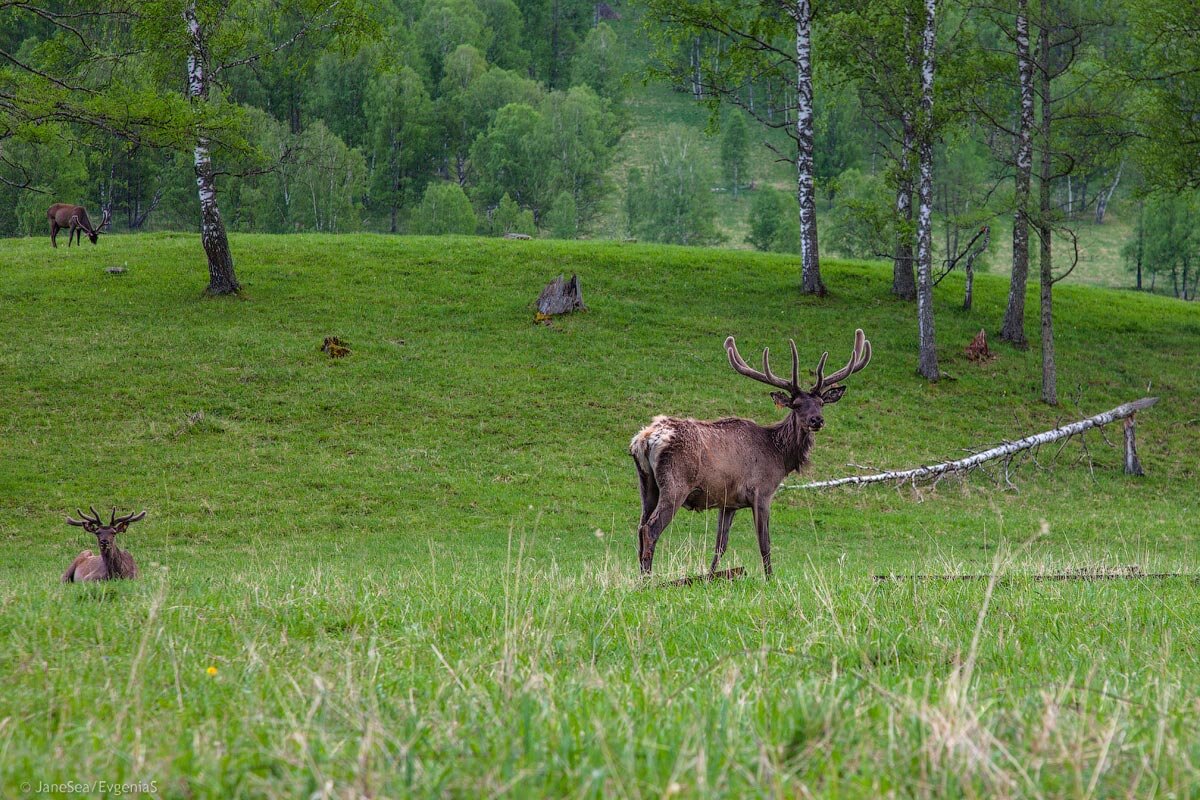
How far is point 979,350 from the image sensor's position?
103ft

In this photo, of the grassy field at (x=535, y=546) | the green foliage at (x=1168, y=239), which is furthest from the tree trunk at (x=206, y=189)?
the green foliage at (x=1168, y=239)

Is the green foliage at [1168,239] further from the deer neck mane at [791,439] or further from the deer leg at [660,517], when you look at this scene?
the deer leg at [660,517]

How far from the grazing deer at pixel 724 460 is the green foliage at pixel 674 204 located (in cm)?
7759

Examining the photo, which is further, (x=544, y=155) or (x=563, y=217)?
(x=544, y=155)

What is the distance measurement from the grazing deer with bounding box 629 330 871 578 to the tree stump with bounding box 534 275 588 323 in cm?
1974

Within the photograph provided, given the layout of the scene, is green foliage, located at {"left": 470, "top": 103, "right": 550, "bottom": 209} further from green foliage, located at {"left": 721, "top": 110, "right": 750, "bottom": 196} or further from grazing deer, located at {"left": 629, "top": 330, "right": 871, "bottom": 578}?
grazing deer, located at {"left": 629, "top": 330, "right": 871, "bottom": 578}

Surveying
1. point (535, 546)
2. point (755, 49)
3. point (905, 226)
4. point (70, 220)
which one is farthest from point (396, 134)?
point (535, 546)

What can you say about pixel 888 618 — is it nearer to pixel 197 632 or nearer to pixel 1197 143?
pixel 197 632

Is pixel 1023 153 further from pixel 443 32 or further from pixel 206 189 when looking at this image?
pixel 443 32

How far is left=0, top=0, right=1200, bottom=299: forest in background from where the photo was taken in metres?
28.0

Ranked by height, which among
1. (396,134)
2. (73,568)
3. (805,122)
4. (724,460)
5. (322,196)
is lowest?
(73,568)

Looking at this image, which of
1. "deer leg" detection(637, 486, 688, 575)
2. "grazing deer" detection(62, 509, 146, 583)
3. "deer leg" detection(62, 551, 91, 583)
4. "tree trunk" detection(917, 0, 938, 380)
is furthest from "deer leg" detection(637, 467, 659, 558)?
"tree trunk" detection(917, 0, 938, 380)

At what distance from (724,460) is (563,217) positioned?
75.8 metres

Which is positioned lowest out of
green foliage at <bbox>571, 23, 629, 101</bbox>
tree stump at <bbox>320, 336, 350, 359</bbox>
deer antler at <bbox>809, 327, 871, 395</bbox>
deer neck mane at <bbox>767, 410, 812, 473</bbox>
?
tree stump at <bbox>320, 336, 350, 359</bbox>
